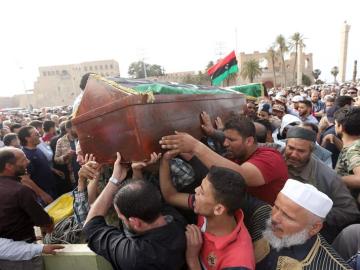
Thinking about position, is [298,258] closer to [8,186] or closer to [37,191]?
[8,186]

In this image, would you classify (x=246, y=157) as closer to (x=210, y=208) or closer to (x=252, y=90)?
(x=210, y=208)

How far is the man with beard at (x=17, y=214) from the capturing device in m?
2.47

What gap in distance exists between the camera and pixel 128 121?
65.2 inches

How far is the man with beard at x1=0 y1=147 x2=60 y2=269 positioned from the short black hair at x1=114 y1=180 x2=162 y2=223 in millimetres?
1339

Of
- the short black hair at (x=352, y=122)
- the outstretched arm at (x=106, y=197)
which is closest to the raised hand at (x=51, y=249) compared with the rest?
the outstretched arm at (x=106, y=197)

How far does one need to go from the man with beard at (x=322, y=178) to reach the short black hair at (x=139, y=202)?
1386mm

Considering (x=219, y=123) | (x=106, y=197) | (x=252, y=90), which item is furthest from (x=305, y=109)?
(x=106, y=197)

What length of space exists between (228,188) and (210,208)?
155mm

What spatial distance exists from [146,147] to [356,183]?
1700 millimetres

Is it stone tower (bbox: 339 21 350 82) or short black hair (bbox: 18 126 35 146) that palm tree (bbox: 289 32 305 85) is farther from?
short black hair (bbox: 18 126 35 146)

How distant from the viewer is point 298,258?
5.14 feet

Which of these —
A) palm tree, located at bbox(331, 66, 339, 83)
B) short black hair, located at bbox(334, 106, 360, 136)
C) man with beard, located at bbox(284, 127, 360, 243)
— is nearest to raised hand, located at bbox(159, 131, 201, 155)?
man with beard, located at bbox(284, 127, 360, 243)

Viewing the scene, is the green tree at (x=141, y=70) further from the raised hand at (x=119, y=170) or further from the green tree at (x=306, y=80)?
the raised hand at (x=119, y=170)

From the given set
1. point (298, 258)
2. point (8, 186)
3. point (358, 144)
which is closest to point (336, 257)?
point (298, 258)
